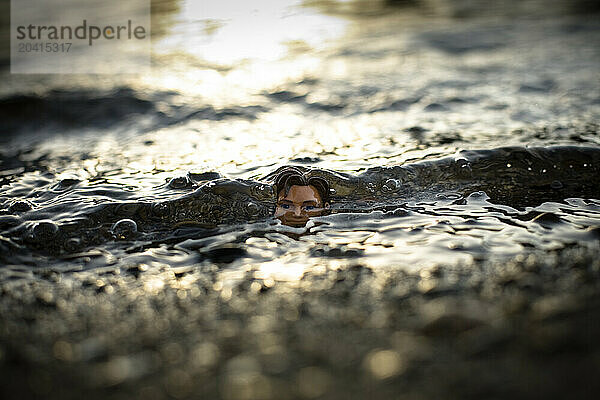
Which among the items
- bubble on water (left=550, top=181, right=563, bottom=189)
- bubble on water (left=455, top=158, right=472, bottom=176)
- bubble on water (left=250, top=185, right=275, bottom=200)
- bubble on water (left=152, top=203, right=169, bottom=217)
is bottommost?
bubble on water (left=152, top=203, right=169, bottom=217)

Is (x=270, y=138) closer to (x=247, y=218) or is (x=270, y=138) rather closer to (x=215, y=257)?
(x=247, y=218)

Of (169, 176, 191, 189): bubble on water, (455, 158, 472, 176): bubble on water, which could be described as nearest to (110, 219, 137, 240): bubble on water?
(169, 176, 191, 189): bubble on water

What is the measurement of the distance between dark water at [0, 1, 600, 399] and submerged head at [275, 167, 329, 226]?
98mm

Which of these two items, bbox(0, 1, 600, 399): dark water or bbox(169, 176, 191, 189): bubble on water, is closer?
bbox(0, 1, 600, 399): dark water

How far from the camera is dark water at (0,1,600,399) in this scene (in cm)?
179

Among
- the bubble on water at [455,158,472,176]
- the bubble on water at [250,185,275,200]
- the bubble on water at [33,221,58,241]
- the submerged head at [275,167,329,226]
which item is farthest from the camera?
the bubble on water at [455,158,472,176]

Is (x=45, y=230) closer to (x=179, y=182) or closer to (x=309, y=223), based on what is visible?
(x=179, y=182)

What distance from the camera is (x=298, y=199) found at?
3.17 metres

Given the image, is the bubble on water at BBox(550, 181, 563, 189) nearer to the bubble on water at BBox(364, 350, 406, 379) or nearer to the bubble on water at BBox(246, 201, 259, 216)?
the bubble on water at BBox(246, 201, 259, 216)

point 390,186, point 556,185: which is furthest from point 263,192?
point 556,185

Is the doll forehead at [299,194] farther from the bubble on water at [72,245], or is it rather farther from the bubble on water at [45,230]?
the bubble on water at [45,230]

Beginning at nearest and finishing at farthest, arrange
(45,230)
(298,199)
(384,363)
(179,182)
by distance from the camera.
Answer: (384,363), (45,230), (298,199), (179,182)

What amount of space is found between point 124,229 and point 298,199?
0.97 meters

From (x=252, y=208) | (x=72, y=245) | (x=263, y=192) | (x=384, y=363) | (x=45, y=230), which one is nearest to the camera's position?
(x=384, y=363)
